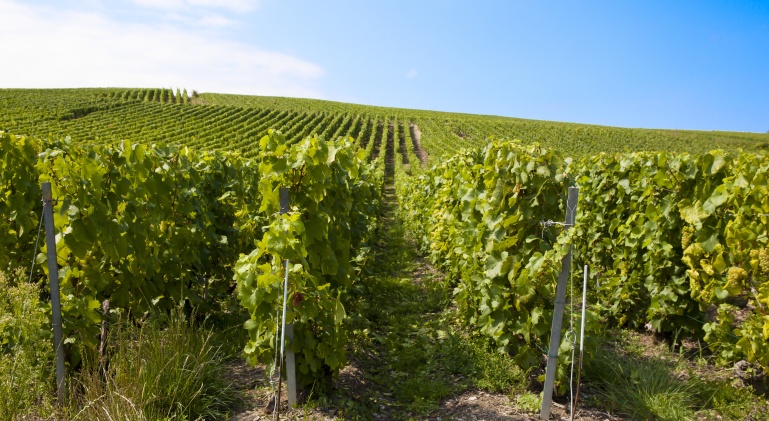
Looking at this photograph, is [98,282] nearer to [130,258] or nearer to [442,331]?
[130,258]

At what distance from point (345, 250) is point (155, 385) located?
1758 millimetres

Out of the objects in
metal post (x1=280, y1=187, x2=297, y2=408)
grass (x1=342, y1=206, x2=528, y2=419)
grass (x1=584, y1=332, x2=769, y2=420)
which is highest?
metal post (x1=280, y1=187, x2=297, y2=408)

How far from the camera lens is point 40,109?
149ft

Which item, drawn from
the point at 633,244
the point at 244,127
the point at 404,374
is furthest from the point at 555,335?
the point at 244,127

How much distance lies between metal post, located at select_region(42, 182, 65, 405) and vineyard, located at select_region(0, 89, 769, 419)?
9cm

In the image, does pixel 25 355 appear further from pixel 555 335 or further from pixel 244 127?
pixel 244 127

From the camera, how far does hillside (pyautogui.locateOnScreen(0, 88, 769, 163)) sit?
38.2m

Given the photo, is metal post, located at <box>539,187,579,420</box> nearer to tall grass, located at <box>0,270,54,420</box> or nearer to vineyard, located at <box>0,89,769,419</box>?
vineyard, located at <box>0,89,769,419</box>

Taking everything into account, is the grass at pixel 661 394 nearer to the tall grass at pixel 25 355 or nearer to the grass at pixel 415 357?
the grass at pixel 415 357

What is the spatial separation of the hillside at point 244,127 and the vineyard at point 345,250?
28.1 meters

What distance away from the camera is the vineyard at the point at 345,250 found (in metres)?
3.59

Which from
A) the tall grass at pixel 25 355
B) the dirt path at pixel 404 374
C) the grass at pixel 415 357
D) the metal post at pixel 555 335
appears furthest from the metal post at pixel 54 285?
the metal post at pixel 555 335

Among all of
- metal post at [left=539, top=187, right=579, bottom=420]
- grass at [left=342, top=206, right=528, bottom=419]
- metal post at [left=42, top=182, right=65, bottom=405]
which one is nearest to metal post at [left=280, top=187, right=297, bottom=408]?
grass at [left=342, top=206, right=528, bottom=419]

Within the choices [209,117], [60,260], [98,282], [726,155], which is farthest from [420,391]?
[209,117]
